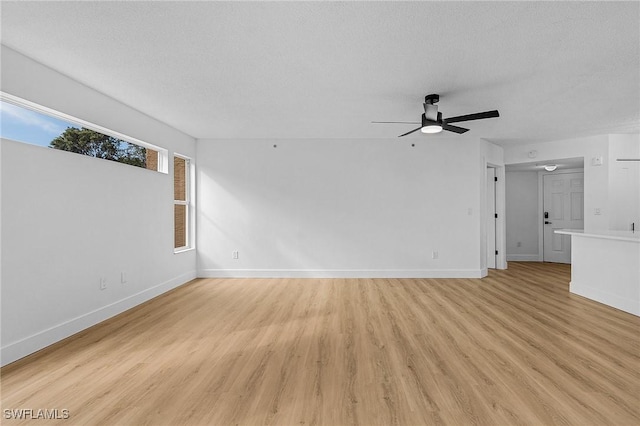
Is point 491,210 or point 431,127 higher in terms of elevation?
point 431,127

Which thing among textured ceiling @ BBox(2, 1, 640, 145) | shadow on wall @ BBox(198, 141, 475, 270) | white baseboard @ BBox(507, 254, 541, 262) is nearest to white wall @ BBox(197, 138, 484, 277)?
shadow on wall @ BBox(198, 141, 475, 270)

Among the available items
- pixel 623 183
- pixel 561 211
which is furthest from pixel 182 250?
pixel 561 211

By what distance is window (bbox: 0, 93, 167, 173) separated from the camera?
2.61 metres

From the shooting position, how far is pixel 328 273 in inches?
228

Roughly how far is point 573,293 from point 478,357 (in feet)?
10.4

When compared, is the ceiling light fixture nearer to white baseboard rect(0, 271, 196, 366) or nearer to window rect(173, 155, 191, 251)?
window rect(173, 155, 191, 251)

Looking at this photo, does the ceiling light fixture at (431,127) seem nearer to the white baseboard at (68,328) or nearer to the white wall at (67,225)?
the white wall at (67,225)

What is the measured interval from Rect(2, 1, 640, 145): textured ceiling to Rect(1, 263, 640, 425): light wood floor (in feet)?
8.36

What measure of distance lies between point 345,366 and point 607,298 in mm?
3879

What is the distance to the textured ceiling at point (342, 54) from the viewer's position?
2094mm

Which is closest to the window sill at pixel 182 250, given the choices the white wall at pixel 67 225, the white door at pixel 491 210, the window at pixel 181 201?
the window at pixel 181 201

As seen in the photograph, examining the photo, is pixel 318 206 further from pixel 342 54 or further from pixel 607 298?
pixel 607 298

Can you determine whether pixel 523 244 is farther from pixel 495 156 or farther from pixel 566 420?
pixel 566 420

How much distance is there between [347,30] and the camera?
2293mm
